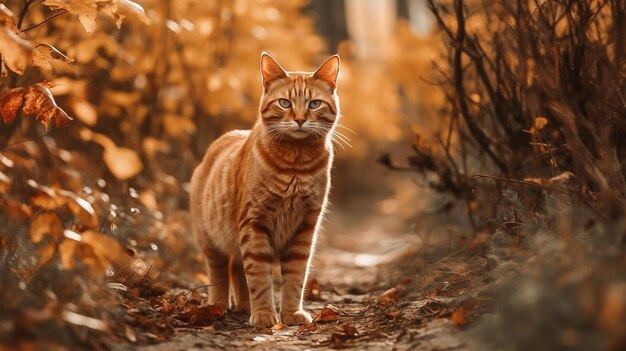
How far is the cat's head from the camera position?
11.8 feet

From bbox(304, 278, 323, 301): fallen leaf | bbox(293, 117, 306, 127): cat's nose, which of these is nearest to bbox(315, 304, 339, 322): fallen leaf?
bbox(304, 278, 323, 301): fallen leaf

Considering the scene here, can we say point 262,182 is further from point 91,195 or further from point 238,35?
point 238,35

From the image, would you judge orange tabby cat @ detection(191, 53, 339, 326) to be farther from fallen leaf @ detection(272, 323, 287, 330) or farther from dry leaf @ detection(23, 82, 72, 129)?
dry leaf @ detection(23, 82, 72, 129)

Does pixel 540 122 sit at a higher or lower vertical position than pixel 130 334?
higher

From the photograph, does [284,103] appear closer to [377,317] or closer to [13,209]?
[377,317]

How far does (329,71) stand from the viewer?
389cm

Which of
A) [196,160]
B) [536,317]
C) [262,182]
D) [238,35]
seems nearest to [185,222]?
[196,160]

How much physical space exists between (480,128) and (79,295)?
2.59 meters

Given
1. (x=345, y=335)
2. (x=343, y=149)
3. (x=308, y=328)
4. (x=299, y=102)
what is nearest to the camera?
(x=345, y=335)

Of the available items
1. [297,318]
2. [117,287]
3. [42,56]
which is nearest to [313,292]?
[297,318]

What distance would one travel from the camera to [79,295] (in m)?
2.48

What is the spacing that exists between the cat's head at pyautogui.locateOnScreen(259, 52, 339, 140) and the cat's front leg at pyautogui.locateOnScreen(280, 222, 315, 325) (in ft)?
1.71

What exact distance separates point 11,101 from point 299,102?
4.80 feet

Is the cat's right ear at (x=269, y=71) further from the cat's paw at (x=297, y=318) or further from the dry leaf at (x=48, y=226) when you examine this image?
the dry leaf at (x=48, y=226)
